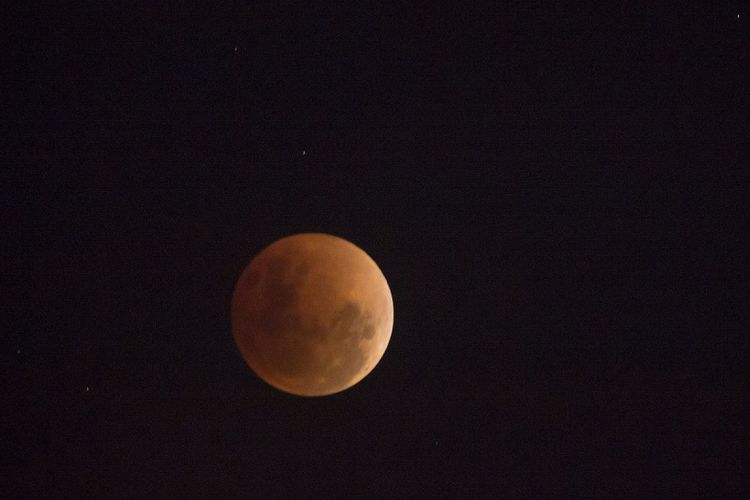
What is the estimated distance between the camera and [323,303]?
5.82 metres

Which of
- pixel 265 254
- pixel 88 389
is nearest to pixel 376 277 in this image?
pixel 265 254

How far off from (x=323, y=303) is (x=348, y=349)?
1.49ft

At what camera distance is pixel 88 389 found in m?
7.28

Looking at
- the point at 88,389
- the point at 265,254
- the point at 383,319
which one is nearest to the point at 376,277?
the point at 383,319

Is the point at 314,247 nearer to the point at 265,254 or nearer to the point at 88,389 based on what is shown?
the point at 265,254

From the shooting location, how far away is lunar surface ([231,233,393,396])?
5801mm

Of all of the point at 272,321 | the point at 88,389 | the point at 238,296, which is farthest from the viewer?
the point at 88,389

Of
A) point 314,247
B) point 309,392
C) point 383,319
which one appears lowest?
point 309,392

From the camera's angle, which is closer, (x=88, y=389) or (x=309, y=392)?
(x=309, y=392)

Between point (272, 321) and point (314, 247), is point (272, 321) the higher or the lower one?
the lower one

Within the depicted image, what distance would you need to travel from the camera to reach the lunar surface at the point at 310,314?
5801 millimetres

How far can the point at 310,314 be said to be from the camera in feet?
19.0

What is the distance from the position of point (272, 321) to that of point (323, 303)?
422 millimetres

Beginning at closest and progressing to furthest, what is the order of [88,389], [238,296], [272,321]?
[272,321]
[238,296]
[88,389]
